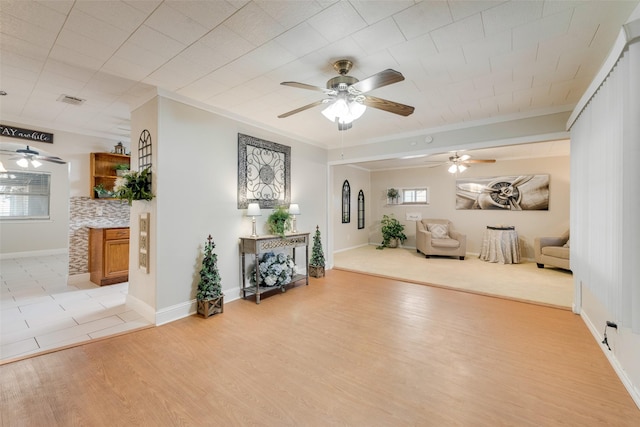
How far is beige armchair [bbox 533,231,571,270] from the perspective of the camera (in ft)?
16.7

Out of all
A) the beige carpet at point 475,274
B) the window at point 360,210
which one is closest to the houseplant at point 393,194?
the window at point 360,210

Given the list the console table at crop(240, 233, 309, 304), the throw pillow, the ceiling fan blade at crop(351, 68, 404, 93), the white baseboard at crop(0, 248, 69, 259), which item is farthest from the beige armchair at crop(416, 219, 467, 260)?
the white baseboard at crop(0, 248, 69, 259)

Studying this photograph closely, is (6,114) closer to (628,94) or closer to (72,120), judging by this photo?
(72,120)

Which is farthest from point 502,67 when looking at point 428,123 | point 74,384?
point 74,384

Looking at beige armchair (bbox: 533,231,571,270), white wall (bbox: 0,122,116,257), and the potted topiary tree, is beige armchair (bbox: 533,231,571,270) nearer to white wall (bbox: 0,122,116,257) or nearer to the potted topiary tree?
the potted topiary tree

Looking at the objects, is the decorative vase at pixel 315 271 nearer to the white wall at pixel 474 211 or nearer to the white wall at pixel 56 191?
the white wall at pixel 474 211

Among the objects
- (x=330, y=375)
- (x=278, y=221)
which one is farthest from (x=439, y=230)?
(x=330, y=375)

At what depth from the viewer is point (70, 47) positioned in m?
2.15

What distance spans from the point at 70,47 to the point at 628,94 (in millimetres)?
3971

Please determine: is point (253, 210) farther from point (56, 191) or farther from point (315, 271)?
point (56, 191)

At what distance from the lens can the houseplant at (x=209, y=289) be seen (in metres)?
3.14

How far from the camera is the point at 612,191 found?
1.86 metres

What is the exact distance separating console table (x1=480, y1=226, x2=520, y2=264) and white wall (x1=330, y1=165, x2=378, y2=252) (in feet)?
11.8

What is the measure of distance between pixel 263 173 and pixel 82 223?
11.2 ft
